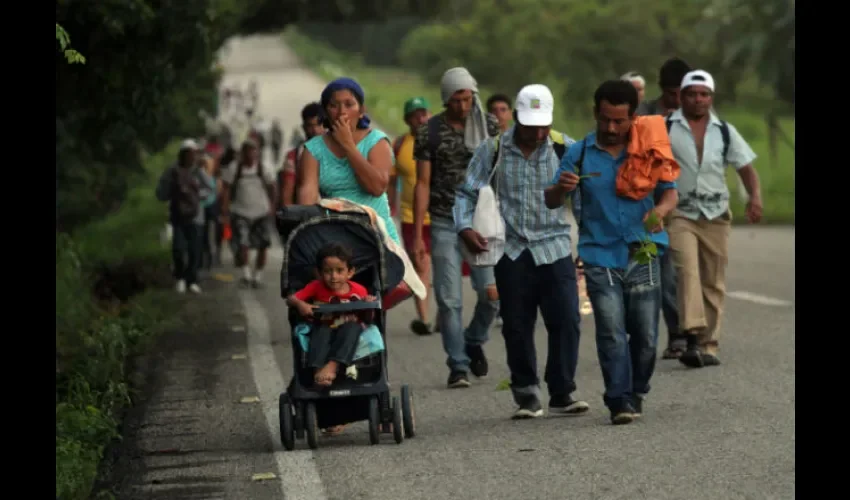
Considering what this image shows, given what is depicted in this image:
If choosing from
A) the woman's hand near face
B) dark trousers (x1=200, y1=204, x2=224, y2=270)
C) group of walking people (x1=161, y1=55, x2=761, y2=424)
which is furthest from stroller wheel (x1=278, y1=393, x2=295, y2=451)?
dark trousers (x1=200, y1=204, x2=224, y2=270)

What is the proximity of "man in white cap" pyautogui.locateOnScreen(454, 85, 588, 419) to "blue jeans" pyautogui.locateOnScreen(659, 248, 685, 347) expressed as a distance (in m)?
2.87

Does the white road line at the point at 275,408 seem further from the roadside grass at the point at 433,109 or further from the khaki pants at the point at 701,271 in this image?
the roadside grass at the point at 433,109

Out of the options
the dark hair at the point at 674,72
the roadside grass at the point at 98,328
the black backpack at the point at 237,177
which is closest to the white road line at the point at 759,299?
the dark hair at the point at 674,72

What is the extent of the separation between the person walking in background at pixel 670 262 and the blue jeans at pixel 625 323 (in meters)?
2.87

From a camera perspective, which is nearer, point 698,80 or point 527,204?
point 527,204

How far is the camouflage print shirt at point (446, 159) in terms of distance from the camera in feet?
42.9

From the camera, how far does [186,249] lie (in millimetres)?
22766

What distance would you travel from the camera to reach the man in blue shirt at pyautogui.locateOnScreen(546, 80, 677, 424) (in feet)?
34.8

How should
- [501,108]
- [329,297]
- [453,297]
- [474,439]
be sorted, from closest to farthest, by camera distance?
1. [329,297]
2. [474,439]
3. [453,297]
4. [501,108]

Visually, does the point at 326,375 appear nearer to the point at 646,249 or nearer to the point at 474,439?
the point at 474,439

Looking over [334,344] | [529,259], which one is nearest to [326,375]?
[334,344]

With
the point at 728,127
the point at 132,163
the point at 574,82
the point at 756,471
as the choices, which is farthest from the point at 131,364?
the point at 574,82

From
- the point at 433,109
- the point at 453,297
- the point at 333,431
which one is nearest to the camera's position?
the point at 333,431

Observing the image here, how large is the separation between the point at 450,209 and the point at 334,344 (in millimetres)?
3276
